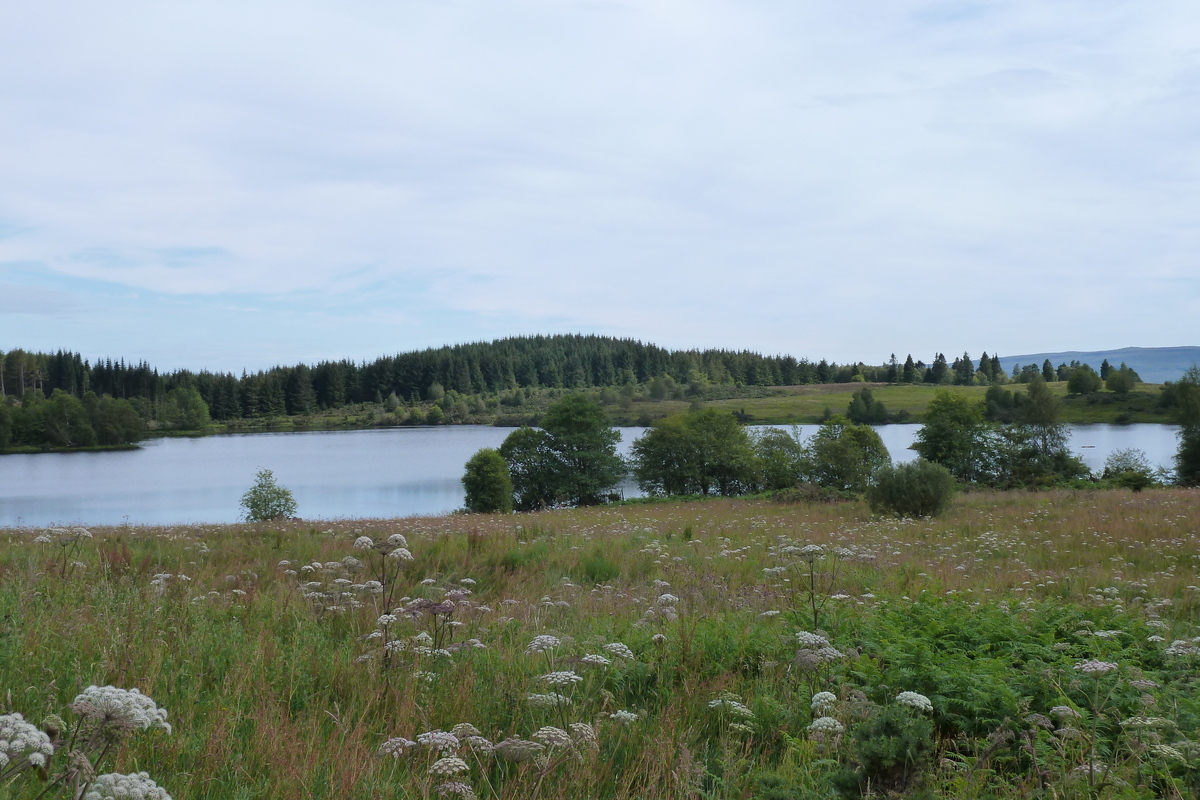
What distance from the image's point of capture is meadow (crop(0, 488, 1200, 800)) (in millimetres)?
2795

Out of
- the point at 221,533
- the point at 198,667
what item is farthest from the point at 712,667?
the point at 221,533

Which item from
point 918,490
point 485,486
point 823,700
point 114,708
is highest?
point 114,708

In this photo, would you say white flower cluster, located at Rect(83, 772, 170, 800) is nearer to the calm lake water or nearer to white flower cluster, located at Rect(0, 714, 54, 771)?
white flower cluster, located at Rect(0, 714, 54, 771)

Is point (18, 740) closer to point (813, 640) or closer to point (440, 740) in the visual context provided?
point (440, 740)

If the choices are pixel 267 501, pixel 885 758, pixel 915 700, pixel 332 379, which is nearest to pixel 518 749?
pixel 885 758

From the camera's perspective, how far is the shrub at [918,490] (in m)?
21.2

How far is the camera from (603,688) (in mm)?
4164

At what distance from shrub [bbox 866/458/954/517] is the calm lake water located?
2094 cm

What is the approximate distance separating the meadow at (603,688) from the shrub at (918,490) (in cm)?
1388

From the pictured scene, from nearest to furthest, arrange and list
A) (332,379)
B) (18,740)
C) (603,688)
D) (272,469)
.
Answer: (18,740)
(603,688)
(272,469)
(332,379)

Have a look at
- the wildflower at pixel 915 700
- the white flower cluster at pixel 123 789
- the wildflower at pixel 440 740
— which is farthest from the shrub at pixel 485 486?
the white flower cluster at pixel 123 789

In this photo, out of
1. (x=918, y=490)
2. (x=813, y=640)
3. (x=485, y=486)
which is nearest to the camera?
(x=813, y=640)

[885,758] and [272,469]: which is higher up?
[885,758]

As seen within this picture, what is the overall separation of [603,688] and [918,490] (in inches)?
784
